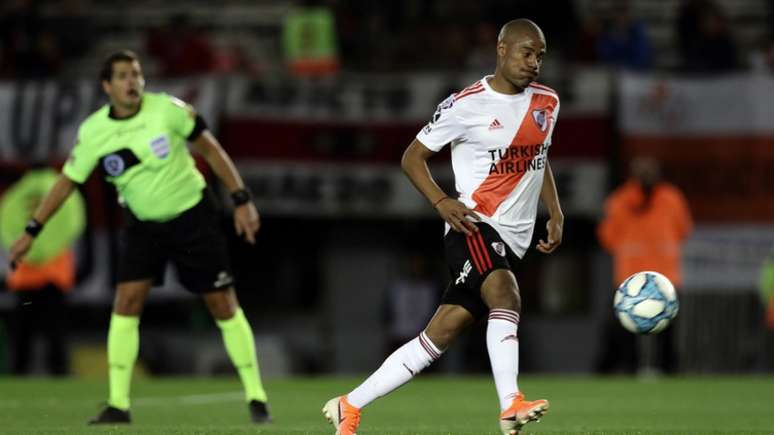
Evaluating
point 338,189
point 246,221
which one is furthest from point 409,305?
point 246,221

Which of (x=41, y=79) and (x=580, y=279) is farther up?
(x=41, y=79)

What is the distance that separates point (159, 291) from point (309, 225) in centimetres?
328

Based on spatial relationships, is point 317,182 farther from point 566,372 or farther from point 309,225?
point 566,372

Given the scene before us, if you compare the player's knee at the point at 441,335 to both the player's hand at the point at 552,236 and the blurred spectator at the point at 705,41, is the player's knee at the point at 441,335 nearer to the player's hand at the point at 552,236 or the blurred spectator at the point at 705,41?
the player's hand at the point at 552,236

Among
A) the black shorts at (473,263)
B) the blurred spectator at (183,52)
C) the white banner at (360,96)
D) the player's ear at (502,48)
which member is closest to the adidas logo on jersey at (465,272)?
the black shorts at (473,263)

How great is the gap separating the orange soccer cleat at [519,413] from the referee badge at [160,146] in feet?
10.6

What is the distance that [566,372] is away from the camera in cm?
2123

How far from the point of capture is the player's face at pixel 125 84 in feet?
31.3

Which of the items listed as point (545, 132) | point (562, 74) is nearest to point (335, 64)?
point (562, 74)

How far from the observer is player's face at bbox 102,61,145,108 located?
31.3ft

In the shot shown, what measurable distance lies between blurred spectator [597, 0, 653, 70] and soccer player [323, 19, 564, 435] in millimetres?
12081

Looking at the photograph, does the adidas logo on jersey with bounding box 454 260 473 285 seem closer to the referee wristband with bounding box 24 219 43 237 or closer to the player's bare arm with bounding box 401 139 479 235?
the player's bare arm with bounding box 401 139 479 235

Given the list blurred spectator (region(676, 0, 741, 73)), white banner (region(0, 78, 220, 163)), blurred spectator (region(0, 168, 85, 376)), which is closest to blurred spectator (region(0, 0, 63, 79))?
white banner (region(0, 78, 220, 163))

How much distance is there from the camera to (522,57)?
7758 mm
